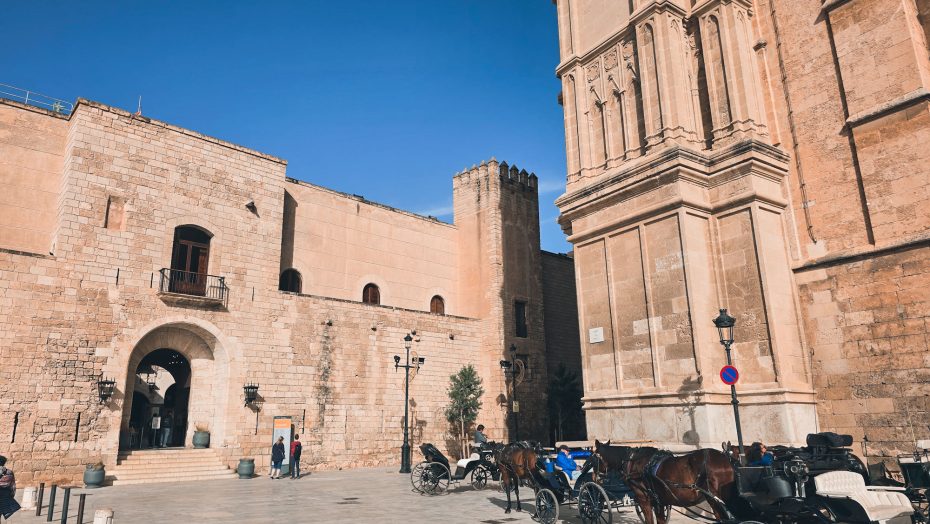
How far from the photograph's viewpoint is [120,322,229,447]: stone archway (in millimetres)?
17922

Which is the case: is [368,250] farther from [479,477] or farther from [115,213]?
[479,477]

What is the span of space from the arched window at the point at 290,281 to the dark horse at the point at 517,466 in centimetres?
1366

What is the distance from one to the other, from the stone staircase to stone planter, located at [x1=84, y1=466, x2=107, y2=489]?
1.77 ft

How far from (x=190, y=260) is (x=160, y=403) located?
17023 mm

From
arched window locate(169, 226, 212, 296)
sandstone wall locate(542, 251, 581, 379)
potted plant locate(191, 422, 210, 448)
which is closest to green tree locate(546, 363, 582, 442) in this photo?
sandstone wall locate(542, 251, 581, 379)

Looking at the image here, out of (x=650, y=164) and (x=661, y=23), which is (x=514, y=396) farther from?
(x=661, y=23)

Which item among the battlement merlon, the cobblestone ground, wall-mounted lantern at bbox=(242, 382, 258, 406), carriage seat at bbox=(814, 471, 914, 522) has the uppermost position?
the battlement merlon

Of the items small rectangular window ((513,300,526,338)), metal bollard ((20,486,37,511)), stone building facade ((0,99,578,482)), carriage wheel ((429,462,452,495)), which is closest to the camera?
metal bollard ((20,486,37,511))

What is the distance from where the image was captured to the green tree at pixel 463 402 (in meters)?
22.8

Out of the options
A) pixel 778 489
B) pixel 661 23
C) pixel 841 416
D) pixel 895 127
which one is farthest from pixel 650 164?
pixel 778 489

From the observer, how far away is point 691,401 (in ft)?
38.1

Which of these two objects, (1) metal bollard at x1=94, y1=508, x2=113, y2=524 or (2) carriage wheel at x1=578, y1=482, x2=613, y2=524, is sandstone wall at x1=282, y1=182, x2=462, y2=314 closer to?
(1) metal bollard at x1=94, y1=508, x2=113, y2=524

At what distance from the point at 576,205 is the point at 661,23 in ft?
15.1

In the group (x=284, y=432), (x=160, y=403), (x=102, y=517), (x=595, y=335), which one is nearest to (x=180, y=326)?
(x=284, y=432)
